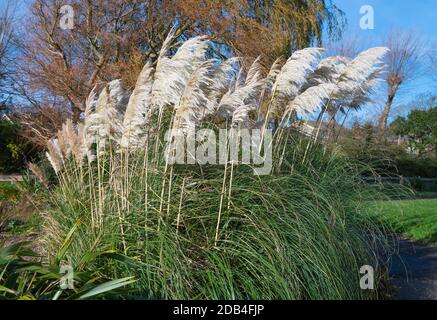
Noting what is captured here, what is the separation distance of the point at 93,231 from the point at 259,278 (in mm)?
1681

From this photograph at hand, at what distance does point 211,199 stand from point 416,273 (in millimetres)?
3706

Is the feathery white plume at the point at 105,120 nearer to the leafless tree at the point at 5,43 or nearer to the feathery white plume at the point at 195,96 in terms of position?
the feathery white plume at the point at 195,96

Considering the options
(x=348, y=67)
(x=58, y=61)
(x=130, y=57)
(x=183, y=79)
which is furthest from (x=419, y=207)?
(x=58, y=61)

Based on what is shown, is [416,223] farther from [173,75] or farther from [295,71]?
[173,75]

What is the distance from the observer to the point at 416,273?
6.71 metres

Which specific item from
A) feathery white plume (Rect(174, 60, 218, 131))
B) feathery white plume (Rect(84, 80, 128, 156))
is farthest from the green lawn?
feathery white plume (Rect(84, 80, 128, 156))

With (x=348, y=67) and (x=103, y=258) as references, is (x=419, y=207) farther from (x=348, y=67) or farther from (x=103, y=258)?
(x=103, y=258)

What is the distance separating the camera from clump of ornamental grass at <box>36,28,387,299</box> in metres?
4.10

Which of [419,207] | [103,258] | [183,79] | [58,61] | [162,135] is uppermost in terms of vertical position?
[58,61]

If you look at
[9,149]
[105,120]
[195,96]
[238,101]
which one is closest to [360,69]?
[238,101]

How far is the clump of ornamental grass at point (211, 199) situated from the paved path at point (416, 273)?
26.9 inches

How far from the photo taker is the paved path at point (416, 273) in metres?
5.70

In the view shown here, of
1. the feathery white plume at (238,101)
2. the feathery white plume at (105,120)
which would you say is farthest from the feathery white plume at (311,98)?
the feathery white plume at (105,120)
